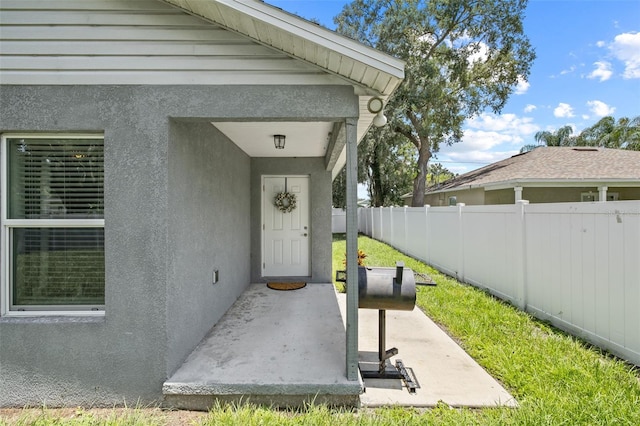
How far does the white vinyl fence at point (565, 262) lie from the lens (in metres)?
3.17

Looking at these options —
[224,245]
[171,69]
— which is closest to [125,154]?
[171,69]

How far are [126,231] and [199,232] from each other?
882 millimetres

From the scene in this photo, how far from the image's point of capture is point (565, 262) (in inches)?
157

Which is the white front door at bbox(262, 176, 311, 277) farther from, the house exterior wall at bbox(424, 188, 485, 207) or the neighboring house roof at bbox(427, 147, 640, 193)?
the house exterior wall at bbox(424, 188, 485, 207)

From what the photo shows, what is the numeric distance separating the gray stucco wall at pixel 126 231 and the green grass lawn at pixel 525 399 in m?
0.30

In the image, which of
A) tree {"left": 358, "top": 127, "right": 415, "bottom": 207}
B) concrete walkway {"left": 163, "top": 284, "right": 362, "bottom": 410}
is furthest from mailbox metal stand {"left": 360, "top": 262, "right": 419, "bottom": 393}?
tree {"left": 358, "top": 127, "right": 415, "bottom": 207}

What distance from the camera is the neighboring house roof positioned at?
10.1 m

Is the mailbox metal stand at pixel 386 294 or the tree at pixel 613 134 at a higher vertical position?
the tree at pixel 613 134

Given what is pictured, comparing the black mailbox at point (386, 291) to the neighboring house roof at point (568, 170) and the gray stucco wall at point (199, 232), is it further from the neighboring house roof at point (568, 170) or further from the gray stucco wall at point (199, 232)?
the neighboring house roof at point (568, 170)

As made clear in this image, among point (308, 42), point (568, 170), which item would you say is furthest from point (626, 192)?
point (308, 42)

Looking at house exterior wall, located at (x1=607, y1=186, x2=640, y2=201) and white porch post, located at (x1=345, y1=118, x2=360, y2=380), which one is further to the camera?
house exterior wall, located at (x1=607, y1=186, x2=640, y2=201)

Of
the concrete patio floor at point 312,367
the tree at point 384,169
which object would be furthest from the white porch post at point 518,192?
the tree at point 384,169

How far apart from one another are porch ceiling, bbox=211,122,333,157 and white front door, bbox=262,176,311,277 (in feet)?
2.34

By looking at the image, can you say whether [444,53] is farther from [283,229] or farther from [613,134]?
[613,134]
